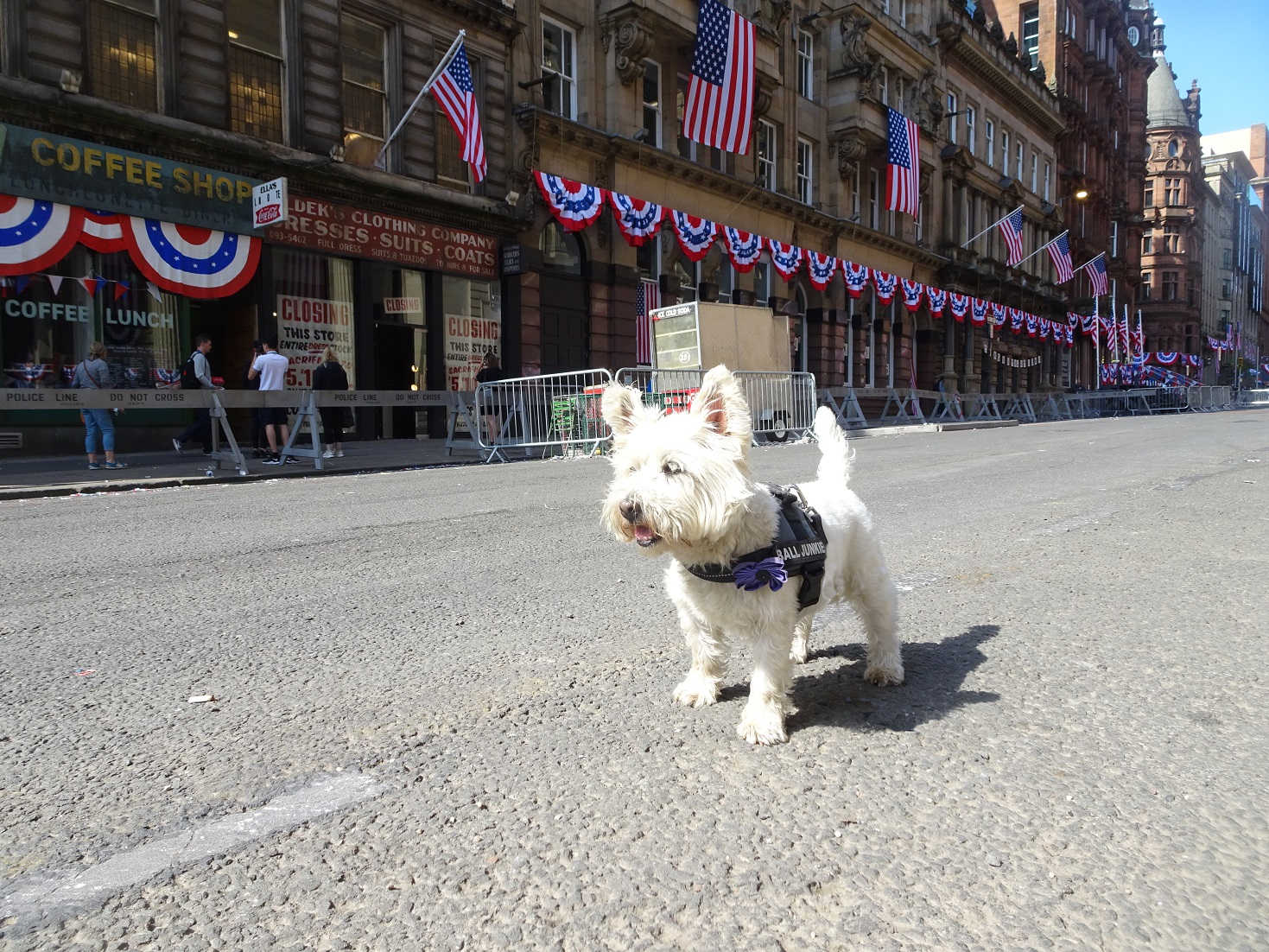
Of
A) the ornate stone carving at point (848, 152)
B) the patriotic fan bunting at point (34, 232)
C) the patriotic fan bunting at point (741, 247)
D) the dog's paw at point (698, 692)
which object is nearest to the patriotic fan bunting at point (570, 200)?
the patriotic fan bunting at point (741, 247)

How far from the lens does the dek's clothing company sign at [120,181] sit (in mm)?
13297

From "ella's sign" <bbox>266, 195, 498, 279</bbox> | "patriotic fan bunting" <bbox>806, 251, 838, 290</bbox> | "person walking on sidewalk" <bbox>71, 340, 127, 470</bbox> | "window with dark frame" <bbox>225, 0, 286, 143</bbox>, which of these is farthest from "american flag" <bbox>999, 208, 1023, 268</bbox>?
"person walking on sidewalk" <bbox>71, 340, 127, 470</bbox>

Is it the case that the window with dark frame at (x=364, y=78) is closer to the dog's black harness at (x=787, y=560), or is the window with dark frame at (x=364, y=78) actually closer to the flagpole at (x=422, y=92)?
the flagpole at (x=422, y=92)

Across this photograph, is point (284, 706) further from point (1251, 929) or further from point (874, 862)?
point (1251, 929)

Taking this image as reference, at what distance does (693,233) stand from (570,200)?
462cm

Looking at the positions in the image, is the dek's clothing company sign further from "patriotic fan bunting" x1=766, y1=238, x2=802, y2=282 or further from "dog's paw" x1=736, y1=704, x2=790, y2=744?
"patriotic fan bunting" x1=766, y1=238, x2=802, y2=282

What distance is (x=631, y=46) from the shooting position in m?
23.3

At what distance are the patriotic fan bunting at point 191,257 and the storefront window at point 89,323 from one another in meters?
0.41

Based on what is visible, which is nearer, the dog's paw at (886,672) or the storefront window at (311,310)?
the dog's paw at (886,672)

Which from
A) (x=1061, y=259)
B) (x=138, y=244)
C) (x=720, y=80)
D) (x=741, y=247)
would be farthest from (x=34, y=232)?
(x=1061, y=259)

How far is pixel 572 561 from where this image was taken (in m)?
5.46

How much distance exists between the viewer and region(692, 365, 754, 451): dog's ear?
270 centimetres

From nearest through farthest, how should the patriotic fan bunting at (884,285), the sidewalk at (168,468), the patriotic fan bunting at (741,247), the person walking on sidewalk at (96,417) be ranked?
1. the sidewalk at (168,468)
2. the person walking on sidewalk at (96,417)
3. the patriotic fan bunting at (741,247)
4. the patriotic fan bunting at (884,285)

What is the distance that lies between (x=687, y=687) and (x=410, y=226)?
17.9 meters
